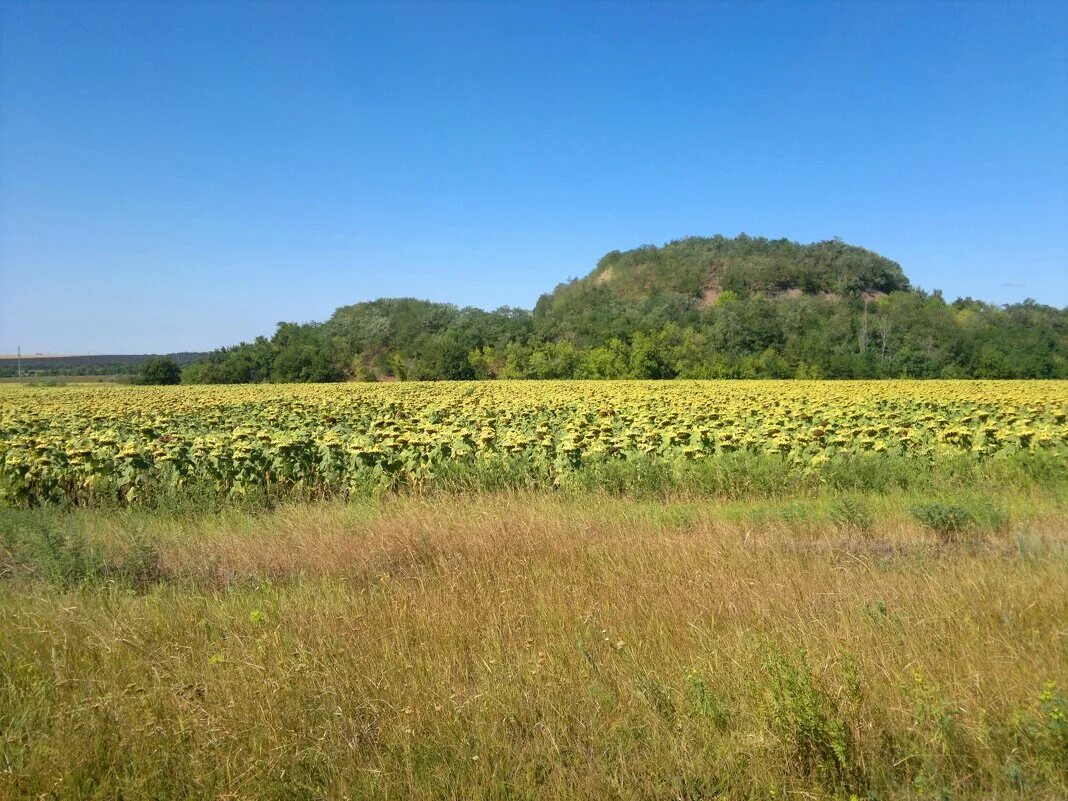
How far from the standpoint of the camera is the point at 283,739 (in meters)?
2.95

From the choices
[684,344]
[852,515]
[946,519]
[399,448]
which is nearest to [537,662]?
[852,515]

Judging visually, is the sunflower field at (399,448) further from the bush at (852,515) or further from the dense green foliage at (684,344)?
the dense green foliage at (684,344)

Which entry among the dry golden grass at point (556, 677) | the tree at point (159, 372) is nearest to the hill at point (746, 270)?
the tree at point (159, 372)

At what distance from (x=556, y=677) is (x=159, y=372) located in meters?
74.9

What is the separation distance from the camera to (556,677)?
337 cm

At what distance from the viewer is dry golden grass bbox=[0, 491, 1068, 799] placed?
2721 mm

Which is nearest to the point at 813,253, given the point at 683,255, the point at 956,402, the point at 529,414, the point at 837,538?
the point at 683,255

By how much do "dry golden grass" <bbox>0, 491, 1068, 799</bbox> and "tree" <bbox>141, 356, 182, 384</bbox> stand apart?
70.6 m

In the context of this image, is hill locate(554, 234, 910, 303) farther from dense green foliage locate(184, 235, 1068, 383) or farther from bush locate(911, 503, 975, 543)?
bush locate(911, 503, 975, 543)

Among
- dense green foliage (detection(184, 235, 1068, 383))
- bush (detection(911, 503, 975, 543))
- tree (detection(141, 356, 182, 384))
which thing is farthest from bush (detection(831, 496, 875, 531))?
tree (detection(141, 356, 182, 384))

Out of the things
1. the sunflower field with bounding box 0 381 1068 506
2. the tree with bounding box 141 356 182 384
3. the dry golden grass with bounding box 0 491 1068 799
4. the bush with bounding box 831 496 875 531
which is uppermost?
the tree with bounding box 141 356 182 384

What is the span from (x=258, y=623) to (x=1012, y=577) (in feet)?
16.8

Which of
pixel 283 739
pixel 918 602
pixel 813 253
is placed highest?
pixel 813 253

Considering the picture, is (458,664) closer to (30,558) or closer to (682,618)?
(682,618)
